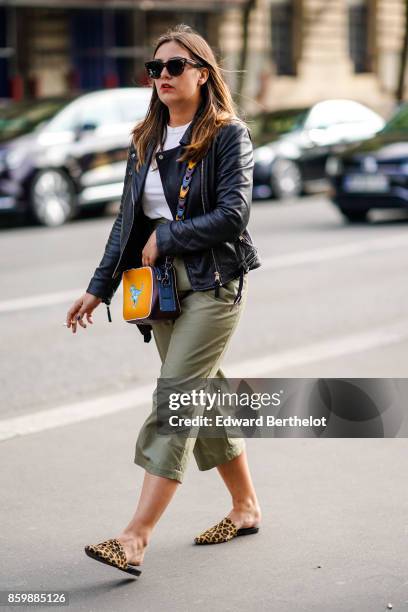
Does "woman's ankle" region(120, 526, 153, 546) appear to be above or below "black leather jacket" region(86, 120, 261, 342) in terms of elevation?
below

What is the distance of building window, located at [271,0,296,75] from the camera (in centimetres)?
3170

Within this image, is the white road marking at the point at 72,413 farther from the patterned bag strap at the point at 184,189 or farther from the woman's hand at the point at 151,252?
the patterned bag strap at the point at 184,189

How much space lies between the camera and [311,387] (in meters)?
6.46

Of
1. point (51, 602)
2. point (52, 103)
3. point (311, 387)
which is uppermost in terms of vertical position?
point (52, 103)

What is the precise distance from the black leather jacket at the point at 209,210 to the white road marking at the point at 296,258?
551 cm

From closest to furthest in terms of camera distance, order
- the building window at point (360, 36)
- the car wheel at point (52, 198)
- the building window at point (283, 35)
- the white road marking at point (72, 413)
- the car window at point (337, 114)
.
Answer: the white road marking at point (72, 413) → the car wheel at point (52, 198) → the car window at point (337, 114) → the building window at point (283, 35) → the building window at point (360, 36)

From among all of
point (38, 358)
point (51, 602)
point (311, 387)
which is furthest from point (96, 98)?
point (51, 602)

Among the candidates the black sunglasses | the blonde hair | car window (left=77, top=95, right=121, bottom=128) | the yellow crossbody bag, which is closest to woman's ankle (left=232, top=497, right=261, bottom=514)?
the yellow crossbody bag

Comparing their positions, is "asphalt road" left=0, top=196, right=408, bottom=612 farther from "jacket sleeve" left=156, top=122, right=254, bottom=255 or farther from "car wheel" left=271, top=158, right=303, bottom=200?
"car wheel" left=271, top=158, right=303, bottom=200

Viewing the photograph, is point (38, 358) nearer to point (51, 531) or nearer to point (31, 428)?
point (31, 428)

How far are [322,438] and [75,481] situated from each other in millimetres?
1279

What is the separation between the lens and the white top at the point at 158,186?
4.15 metres

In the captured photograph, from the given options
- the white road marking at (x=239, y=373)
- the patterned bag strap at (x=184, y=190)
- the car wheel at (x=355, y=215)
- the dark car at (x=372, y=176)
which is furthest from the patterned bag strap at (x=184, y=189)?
the car wheel at (x=355, y=215)

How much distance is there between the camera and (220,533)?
14.5 feet
